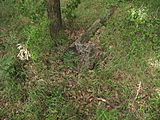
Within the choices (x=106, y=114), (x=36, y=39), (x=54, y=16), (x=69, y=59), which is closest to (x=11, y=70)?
(x=36, y=39)

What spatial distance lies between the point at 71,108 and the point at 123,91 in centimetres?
109

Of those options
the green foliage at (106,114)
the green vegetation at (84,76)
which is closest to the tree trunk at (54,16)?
the green vegetation at (84,76)

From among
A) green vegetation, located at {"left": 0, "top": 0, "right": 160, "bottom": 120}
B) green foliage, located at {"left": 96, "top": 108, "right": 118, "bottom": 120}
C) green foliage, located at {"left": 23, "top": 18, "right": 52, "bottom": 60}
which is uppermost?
green foliage, located at {"left": 23, "top": 18, "right": 52, "bottom": 60}

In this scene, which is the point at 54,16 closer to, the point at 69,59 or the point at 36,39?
the point at 36,39

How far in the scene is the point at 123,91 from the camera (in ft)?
11.1

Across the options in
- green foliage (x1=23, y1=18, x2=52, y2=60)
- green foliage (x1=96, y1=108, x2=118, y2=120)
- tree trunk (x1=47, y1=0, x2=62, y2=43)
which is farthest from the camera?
tree trunk (x1=47, y1=0, x2=62, y2=43)

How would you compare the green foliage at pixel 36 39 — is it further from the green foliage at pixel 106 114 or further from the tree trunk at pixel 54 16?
the green foliage at pixel 106 114

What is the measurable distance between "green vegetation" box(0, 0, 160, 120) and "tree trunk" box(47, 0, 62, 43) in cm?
22

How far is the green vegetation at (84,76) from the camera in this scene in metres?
3.15

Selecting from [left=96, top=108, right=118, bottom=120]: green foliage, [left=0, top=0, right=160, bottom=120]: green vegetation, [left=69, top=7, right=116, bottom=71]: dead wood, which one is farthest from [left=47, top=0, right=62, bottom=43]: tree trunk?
[left=96, top=108, right=118, bottom=120]: green foliage

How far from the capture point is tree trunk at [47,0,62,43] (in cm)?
411

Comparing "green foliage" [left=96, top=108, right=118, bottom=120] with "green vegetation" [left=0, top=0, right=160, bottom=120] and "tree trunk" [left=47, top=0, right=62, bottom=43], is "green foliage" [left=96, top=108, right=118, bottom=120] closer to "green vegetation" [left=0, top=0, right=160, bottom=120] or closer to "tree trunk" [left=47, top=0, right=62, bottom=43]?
"green vegetation" [left=0, top=0, right=160, bottom=120]

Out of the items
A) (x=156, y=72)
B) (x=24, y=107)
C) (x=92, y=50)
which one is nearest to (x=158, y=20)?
(x=156, y=72)

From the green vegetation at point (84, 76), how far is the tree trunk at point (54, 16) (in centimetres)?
22
